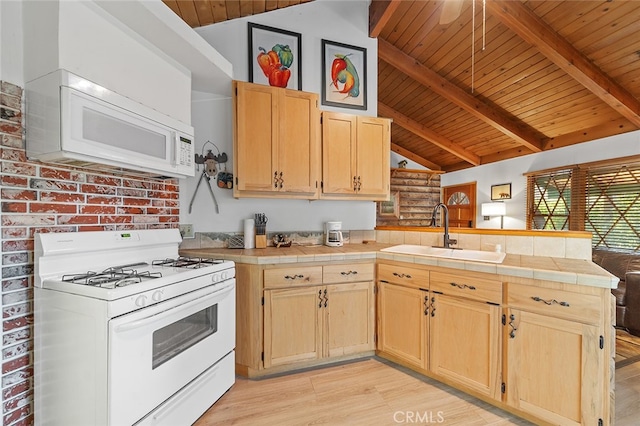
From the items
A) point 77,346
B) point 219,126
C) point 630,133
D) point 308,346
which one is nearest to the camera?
point 77,346

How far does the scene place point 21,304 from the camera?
136 cm

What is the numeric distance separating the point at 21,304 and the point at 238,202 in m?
1.54

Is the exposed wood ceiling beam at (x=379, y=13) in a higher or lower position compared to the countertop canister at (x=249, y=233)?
higher

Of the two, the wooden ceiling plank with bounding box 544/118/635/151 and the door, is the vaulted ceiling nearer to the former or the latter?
the wooden ceiling plank with bounding box 544/118/635/151

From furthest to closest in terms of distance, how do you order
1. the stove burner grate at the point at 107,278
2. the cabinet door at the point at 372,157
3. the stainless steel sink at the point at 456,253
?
the cabinet door at the point at 372,157 < the stainless steel sink at the point at 456,253 < the stove burner grate at the point at 107,278

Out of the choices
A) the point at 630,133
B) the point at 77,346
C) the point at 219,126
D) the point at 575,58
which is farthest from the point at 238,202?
the point at 630,133

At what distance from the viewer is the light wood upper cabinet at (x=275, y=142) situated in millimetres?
2342

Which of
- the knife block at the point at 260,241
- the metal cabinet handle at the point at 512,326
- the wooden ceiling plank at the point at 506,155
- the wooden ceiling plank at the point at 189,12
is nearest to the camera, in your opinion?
the metal cabinet handle at the point at 512,326

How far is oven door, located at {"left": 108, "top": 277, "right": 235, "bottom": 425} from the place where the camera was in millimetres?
1192

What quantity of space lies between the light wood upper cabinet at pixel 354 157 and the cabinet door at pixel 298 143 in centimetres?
12

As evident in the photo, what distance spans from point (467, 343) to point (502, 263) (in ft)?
1.89

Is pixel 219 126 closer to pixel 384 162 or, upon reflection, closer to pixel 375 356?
pixel 384 162

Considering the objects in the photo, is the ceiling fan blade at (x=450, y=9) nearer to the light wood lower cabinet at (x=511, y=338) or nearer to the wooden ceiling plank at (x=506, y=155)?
the light wood lower cabinet at (x=511, y=338)

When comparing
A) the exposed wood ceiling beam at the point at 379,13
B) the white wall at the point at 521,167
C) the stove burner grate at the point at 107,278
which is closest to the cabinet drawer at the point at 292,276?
the stove burner grate at the point at 107,278
